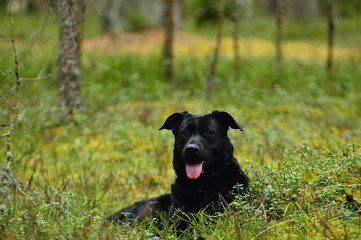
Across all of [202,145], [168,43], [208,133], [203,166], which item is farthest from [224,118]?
[168,43]

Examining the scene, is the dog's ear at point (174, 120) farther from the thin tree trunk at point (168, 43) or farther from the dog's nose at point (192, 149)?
the thin tree trunk at point (168, 43)

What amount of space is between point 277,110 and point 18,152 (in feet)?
20.5

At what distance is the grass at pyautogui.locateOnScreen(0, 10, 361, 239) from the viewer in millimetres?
4051

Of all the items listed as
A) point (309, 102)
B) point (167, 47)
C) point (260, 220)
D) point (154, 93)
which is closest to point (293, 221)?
point (260, 220)

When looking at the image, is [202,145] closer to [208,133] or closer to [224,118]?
[208,133]

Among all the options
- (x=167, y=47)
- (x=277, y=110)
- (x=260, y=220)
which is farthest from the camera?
(x=167, y=47)

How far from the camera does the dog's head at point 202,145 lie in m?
4.89

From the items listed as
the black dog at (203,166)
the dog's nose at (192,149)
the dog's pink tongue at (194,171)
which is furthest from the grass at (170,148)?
the dog's nose at (192,149)

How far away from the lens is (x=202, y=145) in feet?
16.1

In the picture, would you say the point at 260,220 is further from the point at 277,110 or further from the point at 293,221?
the point at 277,110

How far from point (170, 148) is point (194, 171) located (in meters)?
3.58

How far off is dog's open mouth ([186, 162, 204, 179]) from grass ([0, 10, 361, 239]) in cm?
44

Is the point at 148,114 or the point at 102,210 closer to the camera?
the point at 102,210

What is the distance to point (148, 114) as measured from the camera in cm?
1039
